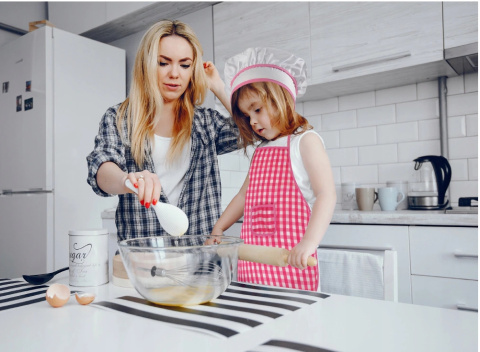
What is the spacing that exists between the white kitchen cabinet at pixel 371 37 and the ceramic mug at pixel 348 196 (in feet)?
1.69

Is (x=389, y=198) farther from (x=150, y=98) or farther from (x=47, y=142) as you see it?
(x=47, y=142)

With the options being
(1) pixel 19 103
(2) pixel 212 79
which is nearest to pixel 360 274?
(2) pixel 212 79

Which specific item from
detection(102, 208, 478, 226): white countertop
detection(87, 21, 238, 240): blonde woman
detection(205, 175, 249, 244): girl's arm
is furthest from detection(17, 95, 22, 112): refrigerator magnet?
detection(102, 208, 478, 226): white countertop

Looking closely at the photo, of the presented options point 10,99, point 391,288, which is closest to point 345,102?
point 391,288

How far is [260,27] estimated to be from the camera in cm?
216

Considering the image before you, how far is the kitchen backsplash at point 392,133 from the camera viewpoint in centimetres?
191

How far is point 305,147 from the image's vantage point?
3.89 ft

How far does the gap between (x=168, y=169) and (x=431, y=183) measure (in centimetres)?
127

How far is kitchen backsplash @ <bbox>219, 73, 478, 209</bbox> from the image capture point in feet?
6.27

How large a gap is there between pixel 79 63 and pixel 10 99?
503 mm

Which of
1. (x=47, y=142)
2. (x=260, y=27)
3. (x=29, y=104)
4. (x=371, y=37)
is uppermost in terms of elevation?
(x=260, y=27)

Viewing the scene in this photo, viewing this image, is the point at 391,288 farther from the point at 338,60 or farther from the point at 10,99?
the point at 10,99

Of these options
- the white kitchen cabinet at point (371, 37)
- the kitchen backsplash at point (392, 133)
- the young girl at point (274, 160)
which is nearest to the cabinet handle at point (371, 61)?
the white kitchen cabinet at point (371, 37)

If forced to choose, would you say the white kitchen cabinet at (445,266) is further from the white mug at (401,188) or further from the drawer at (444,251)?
the white mug at (401,188)
